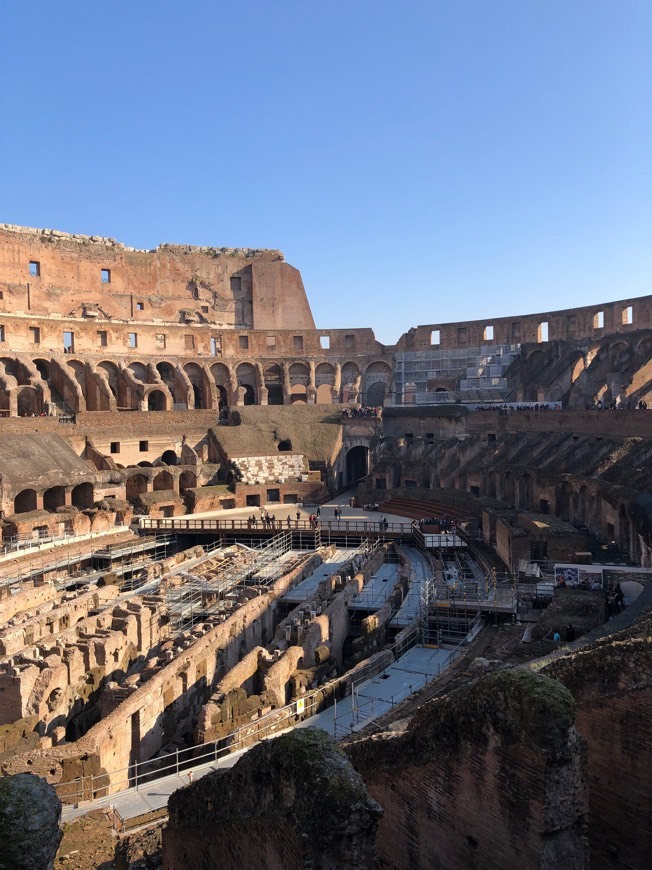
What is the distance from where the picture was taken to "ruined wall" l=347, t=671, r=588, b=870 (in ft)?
16.6

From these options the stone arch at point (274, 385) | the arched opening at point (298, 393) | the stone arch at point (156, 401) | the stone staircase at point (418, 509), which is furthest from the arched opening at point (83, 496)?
the arched opening at point (298, 393)

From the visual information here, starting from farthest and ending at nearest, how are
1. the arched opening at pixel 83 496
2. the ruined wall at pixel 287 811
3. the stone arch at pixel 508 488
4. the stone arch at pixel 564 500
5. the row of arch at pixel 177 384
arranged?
the row of arch at pixel 177 384, the arched opening at pixel 83 496, the stone arch at pixel 508 488, the stone arch at pixel 564 500, the ruined wall at pixel 287 811

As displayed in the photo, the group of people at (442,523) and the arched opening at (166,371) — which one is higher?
the arched opening at (166,371)

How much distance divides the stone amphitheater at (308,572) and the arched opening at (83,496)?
101 mm

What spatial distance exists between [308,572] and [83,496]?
12.3 m

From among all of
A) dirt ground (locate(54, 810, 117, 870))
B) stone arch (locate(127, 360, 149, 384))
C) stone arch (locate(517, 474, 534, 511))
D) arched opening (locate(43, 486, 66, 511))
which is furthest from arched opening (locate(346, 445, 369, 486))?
dirt ground (locate(54, 810, 117, 870))

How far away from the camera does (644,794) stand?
19.9ft

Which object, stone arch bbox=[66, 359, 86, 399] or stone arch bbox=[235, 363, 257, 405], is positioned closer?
stone arch bbox=[66, 359, 86, 399]

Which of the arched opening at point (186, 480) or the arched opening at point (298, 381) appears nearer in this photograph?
the arched opening at point (186, 480)

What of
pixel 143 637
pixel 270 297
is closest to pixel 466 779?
pixel 143 637

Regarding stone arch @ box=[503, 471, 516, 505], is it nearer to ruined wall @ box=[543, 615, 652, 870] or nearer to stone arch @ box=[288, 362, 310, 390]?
stone arch @ box=[288, 362, 310, 390]

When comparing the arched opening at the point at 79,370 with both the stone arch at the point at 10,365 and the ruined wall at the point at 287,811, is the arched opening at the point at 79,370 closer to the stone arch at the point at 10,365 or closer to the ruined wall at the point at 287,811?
the stone arch at the point at 10,365

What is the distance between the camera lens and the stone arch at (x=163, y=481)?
31.7 m

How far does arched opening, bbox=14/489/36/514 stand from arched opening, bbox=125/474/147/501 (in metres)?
4.73
